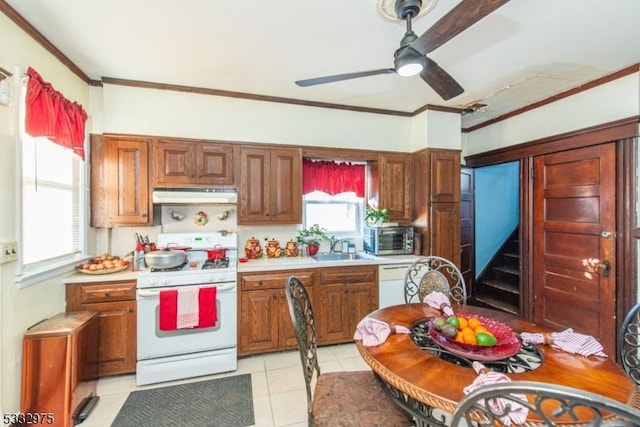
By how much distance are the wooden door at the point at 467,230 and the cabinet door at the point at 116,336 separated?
385 cm

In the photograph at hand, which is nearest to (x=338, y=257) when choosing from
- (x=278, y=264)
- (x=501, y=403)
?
(x=278, y=264)

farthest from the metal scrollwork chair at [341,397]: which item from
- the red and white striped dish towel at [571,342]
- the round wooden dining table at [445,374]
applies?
the red and white striped dish towel at [571,342]

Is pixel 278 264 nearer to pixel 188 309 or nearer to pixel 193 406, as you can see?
pixel 188 309

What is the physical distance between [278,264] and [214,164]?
1.23 metres

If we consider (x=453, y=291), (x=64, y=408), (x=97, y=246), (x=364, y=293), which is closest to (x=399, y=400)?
(x=453, y=291)

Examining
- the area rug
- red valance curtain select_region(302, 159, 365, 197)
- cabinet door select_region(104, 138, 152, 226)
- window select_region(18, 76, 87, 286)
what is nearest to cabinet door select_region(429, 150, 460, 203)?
red valance curtain select_region(302, 159, 365, 197)

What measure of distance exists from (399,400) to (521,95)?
3.32 m

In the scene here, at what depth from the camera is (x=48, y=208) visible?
2182mm

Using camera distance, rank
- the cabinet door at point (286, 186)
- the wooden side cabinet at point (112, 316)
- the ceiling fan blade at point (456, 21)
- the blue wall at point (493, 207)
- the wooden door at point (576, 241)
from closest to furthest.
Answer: the ceiling fan blade at point (456, 21) → the wooden side cabinet at point (112, 316) → the wooden door at point (576, 241) → the cabinet door at point (286, 186) → the blue wall at point (493, 207)

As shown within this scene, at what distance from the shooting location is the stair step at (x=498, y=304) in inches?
145

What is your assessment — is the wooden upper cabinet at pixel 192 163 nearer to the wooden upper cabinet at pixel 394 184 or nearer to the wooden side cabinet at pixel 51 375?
the wooden side cabinet at pixel 51 375

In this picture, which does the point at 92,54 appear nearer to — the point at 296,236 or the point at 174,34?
the point at 174,34

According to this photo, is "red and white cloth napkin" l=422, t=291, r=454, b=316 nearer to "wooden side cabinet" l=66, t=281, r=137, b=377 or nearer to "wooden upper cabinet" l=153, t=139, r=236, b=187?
"wooden upper cabinet" l=153, t=139, r=236, b=187

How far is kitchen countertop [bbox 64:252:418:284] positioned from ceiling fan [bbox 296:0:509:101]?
1.73 m
